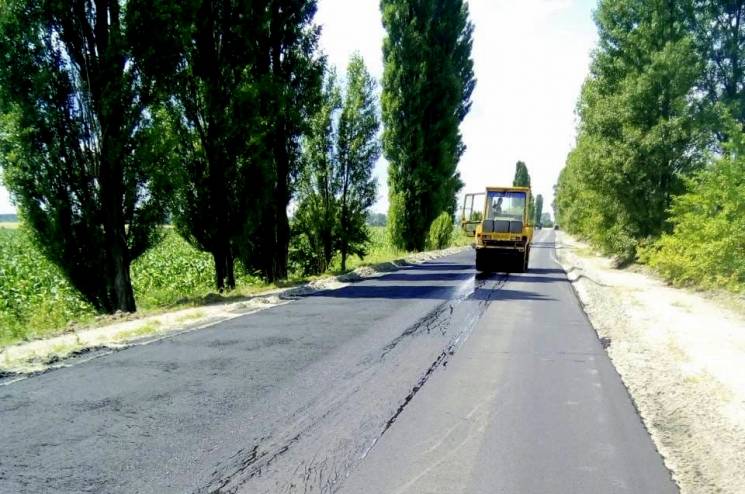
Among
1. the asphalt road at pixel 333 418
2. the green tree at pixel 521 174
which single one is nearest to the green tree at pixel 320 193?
the asphalt road at pixel 333 418

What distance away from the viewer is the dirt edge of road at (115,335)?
6734 mm

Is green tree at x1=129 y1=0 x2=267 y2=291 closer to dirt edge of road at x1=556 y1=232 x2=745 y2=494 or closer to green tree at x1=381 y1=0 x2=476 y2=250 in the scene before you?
dirt edge of road at x1=556 y1=232 x2=745 y2=494

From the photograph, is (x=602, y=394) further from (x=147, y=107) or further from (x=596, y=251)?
(x=596, y=251)

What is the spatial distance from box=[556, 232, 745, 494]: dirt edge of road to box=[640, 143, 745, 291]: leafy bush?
3.56 ft

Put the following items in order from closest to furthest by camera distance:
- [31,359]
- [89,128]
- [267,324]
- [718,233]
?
[31,359]
[267,324]
[89,128]
[718,233]

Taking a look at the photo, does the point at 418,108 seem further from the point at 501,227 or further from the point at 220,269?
the point at 220,269

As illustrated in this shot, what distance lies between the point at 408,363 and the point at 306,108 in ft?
44.1

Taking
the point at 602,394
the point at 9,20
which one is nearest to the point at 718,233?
the point at 602,394

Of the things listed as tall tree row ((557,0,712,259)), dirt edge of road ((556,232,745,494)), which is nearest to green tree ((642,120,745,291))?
dirt edge of road ((556,232,745,494))

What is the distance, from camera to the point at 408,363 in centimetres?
691

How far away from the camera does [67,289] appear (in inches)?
664

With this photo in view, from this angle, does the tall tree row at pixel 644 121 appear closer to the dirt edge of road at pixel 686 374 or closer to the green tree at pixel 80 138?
the dirt edge of road at pixel 686 374

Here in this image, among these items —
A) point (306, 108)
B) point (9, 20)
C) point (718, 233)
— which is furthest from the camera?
point (306, 108)

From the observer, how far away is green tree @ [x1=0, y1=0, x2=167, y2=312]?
11867mm
